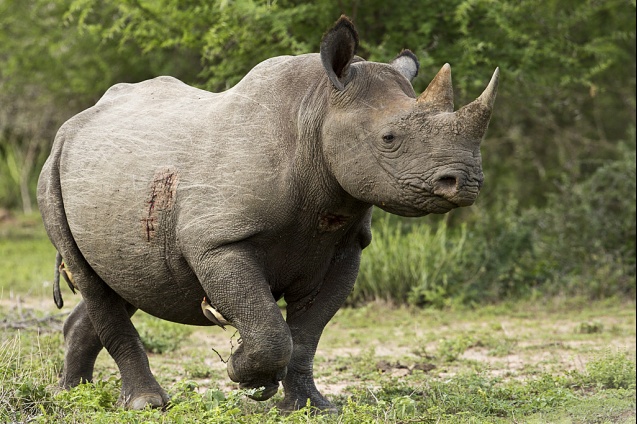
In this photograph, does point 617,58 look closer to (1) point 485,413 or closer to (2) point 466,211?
(2) point 466,211

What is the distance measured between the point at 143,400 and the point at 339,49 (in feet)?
7.32

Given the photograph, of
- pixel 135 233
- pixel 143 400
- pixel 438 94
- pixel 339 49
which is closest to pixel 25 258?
pixel 143 400

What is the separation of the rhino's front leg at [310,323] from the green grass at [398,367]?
0.13m

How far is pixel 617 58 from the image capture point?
12938mm

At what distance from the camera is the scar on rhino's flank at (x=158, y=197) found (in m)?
5.09

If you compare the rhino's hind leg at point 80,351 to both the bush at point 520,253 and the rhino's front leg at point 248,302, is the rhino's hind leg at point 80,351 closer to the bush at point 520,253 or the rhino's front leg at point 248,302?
the rhino's front leg at point 248,302

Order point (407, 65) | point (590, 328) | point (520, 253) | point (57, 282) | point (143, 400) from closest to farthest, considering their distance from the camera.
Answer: point (407, 65), point (143, 400), point (57, 282), point (590, 328), point (520, 253)

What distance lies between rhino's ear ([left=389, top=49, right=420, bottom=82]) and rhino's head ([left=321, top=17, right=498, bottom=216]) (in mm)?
296

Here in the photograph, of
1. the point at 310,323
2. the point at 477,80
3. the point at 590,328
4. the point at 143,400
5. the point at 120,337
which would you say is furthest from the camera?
the point at 477,80

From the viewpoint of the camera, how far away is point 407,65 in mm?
5336

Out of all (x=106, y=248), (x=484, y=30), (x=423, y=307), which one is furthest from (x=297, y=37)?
(x=106, y=248)

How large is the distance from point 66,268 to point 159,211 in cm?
111

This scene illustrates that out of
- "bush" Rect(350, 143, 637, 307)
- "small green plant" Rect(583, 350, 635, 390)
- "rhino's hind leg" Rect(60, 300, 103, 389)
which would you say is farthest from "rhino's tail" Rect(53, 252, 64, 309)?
"bush" Rect(350, 143, 637, 307)

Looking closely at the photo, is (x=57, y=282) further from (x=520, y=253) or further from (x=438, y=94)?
(x=520, y=253)
